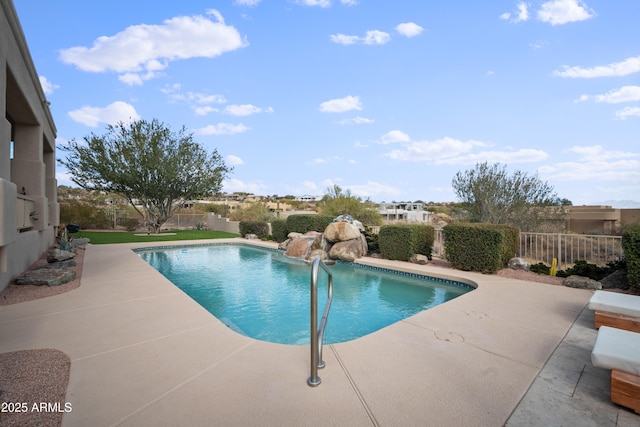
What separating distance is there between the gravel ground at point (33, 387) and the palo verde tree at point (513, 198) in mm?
15042

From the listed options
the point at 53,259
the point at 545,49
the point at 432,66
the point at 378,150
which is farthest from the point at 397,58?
the point at 53,259

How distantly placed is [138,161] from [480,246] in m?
20.9

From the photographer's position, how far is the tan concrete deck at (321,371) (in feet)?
7.16

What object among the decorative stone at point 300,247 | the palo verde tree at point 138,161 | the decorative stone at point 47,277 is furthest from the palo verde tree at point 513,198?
the palo verde tree at point 138,161

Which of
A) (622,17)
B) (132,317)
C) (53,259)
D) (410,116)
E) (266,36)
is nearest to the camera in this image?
(132,317)

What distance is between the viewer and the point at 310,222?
15.0 meters

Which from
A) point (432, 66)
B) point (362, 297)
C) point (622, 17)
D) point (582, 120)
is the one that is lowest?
point (362, 297)

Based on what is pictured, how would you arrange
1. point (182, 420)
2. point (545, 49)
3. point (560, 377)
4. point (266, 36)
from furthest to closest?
point (266, 36) < point (545, 49) < point (560, 377) < point (182, 420)

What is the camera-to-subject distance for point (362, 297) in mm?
6961

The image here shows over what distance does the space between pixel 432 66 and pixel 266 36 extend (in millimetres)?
7029

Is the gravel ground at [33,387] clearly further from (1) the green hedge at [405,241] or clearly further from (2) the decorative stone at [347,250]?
(1) the green hedge at [405,241]

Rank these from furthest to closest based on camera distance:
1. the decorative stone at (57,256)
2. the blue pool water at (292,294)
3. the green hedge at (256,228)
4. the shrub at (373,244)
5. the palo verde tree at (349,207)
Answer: the palo verde tree at (349,207) → the green hedge at (256,228) → the shrub at (373,244) → the decorative stone at (57,256) → the blue pool water at (292,294)

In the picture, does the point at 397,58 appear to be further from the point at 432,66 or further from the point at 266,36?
the point at 266,36

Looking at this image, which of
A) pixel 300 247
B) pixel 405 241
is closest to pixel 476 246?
pixel 405 241
